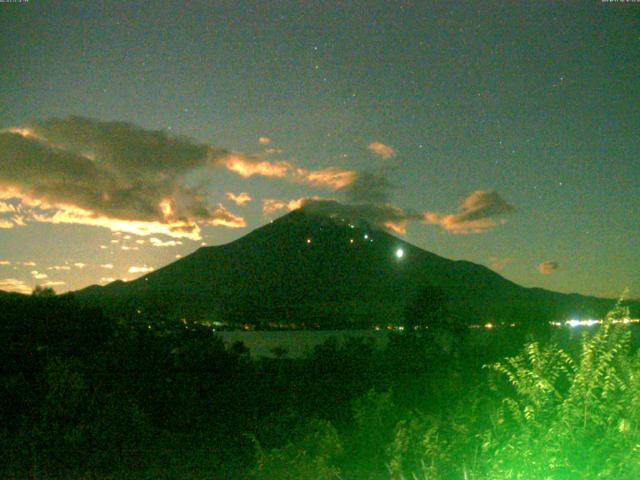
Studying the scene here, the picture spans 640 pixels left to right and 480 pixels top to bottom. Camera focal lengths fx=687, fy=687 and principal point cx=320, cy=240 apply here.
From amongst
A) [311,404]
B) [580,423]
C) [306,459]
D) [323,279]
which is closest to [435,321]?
[311,404]

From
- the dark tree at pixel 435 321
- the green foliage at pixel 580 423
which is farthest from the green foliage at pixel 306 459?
the dark tree at pixel 435 321

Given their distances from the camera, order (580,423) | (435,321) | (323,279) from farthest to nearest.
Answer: (323,279) < (435,321) < (580,423)

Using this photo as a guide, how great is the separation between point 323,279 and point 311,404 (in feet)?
149

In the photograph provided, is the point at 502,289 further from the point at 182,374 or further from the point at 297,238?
the point at 182,374

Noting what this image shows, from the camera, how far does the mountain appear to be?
4750 centimetres

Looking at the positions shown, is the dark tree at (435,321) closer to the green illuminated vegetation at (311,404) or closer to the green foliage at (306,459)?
the green illuminated vegetation at (311,404)

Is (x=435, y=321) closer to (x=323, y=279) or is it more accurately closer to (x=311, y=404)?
(x=311, y=404)

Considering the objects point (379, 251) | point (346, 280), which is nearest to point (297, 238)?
point (379, 251)

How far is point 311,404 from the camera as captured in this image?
1551cm

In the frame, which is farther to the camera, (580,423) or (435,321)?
(435,321)

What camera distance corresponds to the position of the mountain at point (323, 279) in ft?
156

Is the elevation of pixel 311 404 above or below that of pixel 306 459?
below

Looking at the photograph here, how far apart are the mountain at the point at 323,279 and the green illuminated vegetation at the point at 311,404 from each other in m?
22.6

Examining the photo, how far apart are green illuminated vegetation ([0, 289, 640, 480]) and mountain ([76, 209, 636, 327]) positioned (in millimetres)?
22608
